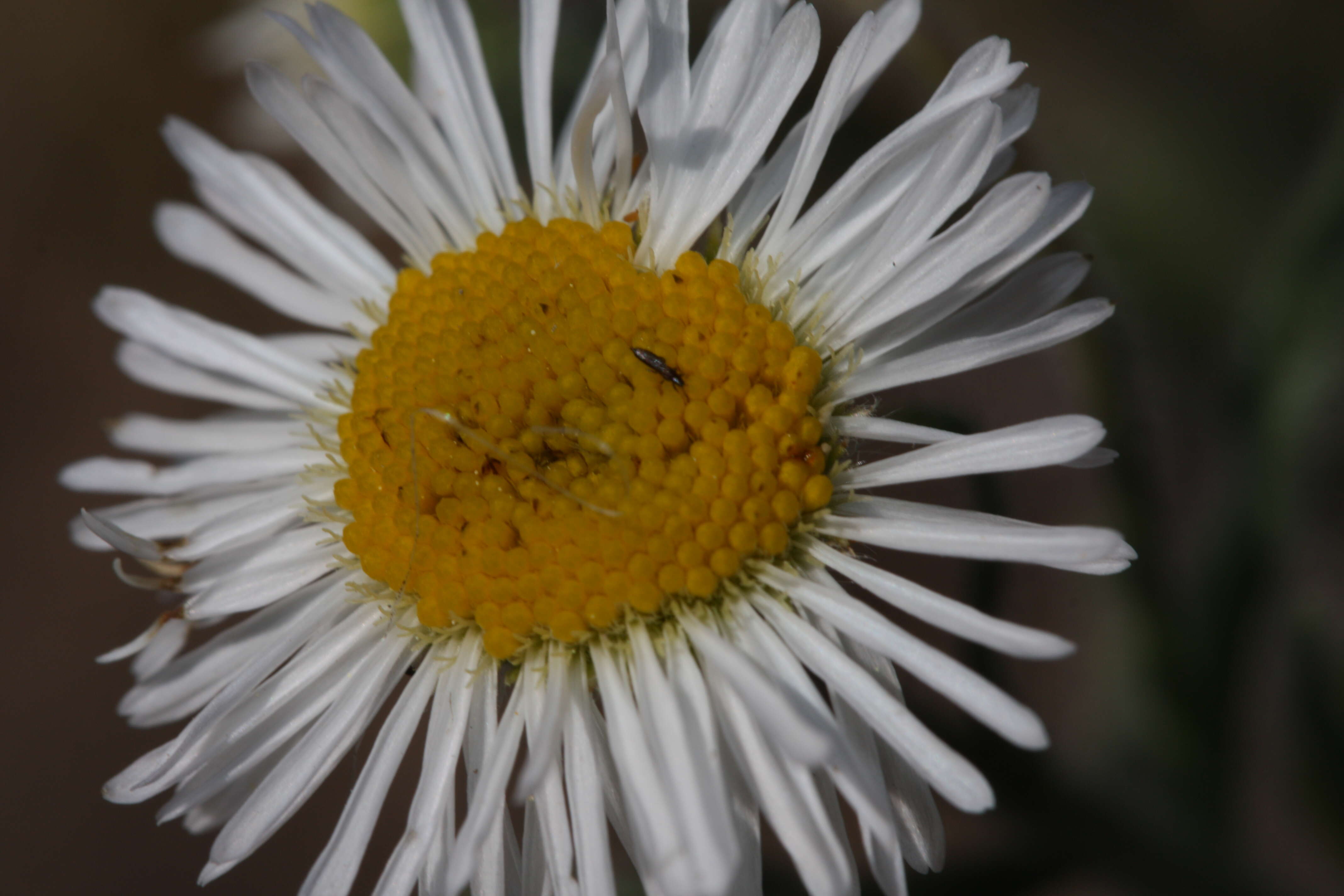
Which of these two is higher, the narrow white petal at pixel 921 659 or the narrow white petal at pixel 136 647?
the narrow white petal at pixel 136 647

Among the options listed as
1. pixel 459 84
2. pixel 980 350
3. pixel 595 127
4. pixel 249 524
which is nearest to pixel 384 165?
pixel 459 84

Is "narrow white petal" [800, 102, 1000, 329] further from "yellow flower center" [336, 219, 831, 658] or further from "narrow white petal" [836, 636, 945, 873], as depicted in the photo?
"narrow white petal" [836, 636, 945, 873]

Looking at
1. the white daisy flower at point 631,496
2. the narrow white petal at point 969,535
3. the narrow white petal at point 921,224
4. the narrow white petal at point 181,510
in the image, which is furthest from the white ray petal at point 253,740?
the narrow white petal at point 921,224

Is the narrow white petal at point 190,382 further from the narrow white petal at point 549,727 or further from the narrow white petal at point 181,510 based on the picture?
the narrow white petal at point 549,727

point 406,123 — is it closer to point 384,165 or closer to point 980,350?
point 384,165

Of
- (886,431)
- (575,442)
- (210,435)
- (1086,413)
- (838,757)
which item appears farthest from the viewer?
(1086,413)

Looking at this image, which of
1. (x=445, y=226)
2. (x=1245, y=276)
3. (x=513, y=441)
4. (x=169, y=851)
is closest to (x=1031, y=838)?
(x=513, y=441)

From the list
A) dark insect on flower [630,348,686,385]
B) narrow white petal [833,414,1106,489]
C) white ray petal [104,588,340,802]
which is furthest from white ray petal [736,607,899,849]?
white ray petal [104,588,340,802]

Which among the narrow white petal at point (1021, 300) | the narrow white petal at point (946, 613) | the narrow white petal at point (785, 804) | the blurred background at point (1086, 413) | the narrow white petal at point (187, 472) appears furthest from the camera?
the blurred background at point (1086, 413)
